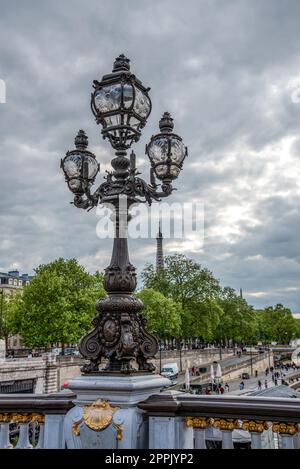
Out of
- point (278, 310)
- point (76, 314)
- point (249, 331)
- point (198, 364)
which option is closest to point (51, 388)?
point (76, 314)

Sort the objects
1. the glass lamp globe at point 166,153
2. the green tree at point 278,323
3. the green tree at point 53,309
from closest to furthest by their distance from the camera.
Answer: the glass lamp globe at point 166,153 < the green tree at point 53,309 < the green tree at point 278,323

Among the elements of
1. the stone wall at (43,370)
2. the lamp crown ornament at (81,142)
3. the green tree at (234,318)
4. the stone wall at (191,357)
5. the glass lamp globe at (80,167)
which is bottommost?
the stone wall at (191,357)

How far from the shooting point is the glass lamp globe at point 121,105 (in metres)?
6.05

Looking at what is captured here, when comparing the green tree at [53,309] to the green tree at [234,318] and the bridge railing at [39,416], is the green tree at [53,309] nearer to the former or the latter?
the bridge railing at [39,416]

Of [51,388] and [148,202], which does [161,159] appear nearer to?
[148,202]

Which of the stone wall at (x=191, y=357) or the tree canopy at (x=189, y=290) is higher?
the tree canopy at (x=189, y=290)

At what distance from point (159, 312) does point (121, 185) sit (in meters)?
51.6

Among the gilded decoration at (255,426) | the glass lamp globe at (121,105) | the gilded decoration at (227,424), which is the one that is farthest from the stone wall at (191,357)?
the gilded decoration at (255,426)

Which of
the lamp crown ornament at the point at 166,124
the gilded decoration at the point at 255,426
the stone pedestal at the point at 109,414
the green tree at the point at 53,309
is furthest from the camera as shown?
the green tree at the point at 53,309

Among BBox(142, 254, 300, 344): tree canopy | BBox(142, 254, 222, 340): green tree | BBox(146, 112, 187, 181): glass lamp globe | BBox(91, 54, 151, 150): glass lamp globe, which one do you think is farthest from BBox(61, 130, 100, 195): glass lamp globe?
BBox(142, 254, 222, 340): green tree

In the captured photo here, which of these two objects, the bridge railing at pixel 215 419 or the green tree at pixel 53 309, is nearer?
the bridge railing at pixel 215 419

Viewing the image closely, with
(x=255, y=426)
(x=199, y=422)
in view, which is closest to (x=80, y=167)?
(x=199, y=422)

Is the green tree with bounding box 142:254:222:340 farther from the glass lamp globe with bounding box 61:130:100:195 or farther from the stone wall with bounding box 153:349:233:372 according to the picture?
the glass lamp globe with bounding box 61:130:100:195

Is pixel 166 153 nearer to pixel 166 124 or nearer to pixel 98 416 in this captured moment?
pixel 166 124
